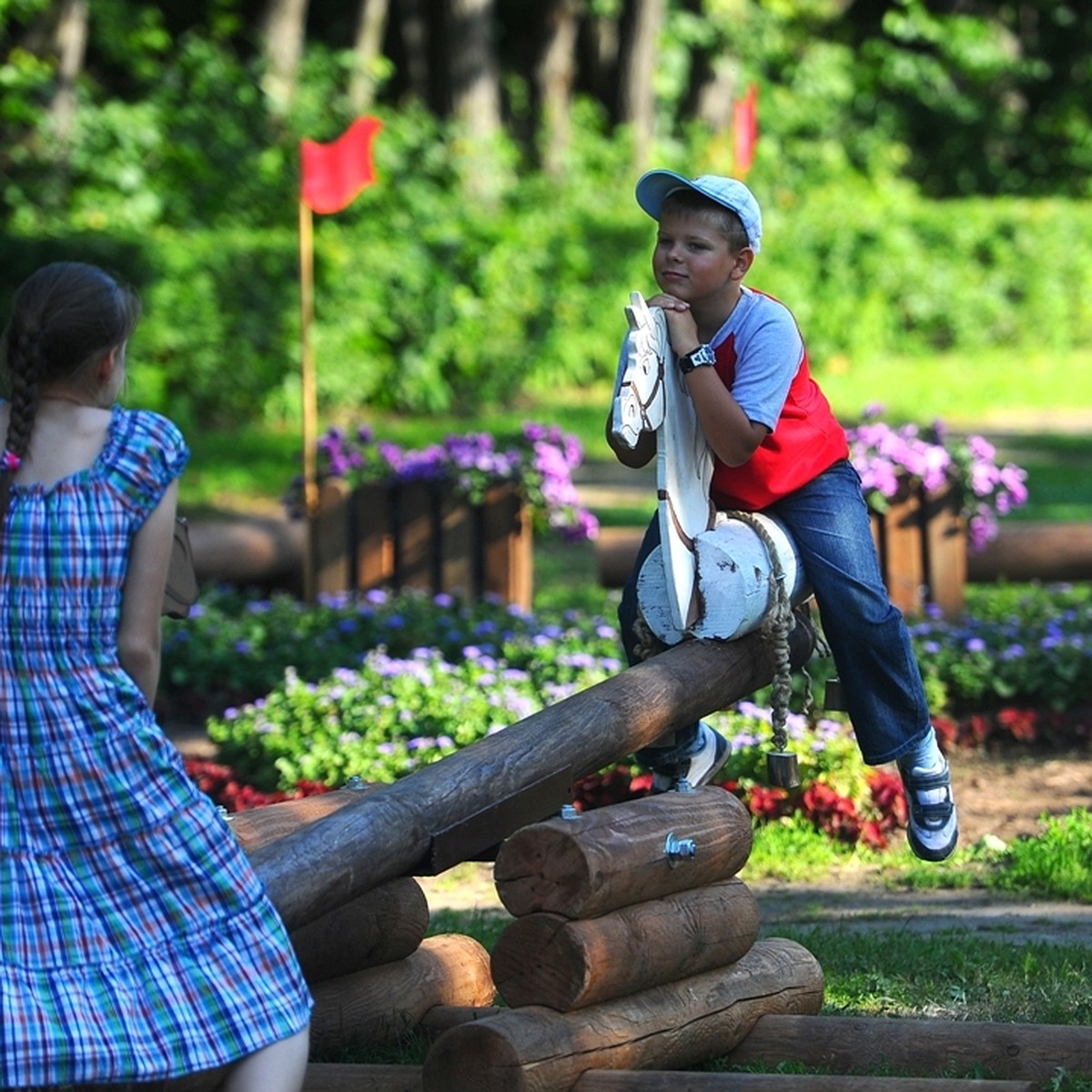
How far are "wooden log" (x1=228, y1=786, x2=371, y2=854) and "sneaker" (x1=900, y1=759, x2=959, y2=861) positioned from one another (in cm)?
132

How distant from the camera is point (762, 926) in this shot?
525 cm

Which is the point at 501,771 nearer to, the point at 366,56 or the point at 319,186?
the point at 319,186

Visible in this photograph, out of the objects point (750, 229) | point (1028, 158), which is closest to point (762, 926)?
point (750, 229)

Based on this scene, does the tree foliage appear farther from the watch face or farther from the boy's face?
the watch face

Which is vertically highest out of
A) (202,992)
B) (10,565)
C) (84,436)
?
(84,436)

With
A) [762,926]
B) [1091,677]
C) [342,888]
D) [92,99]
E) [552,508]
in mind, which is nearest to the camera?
[342,888]

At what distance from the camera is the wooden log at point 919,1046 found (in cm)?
374

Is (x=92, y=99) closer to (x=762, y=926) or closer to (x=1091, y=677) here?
(x=1091, y=677)

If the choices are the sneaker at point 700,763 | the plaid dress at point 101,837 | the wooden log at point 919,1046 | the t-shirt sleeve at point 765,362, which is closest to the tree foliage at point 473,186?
the sneaker at point 700,763

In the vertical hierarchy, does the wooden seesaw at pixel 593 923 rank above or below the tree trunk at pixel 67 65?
below

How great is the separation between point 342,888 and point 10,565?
2.74 feet

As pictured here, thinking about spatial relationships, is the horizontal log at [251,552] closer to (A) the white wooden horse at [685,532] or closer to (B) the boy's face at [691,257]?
(A) the white wooden horse at [685,532]

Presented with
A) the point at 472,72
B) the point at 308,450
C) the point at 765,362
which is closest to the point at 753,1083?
the point at 765,362

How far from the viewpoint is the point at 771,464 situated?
426 centimetres
